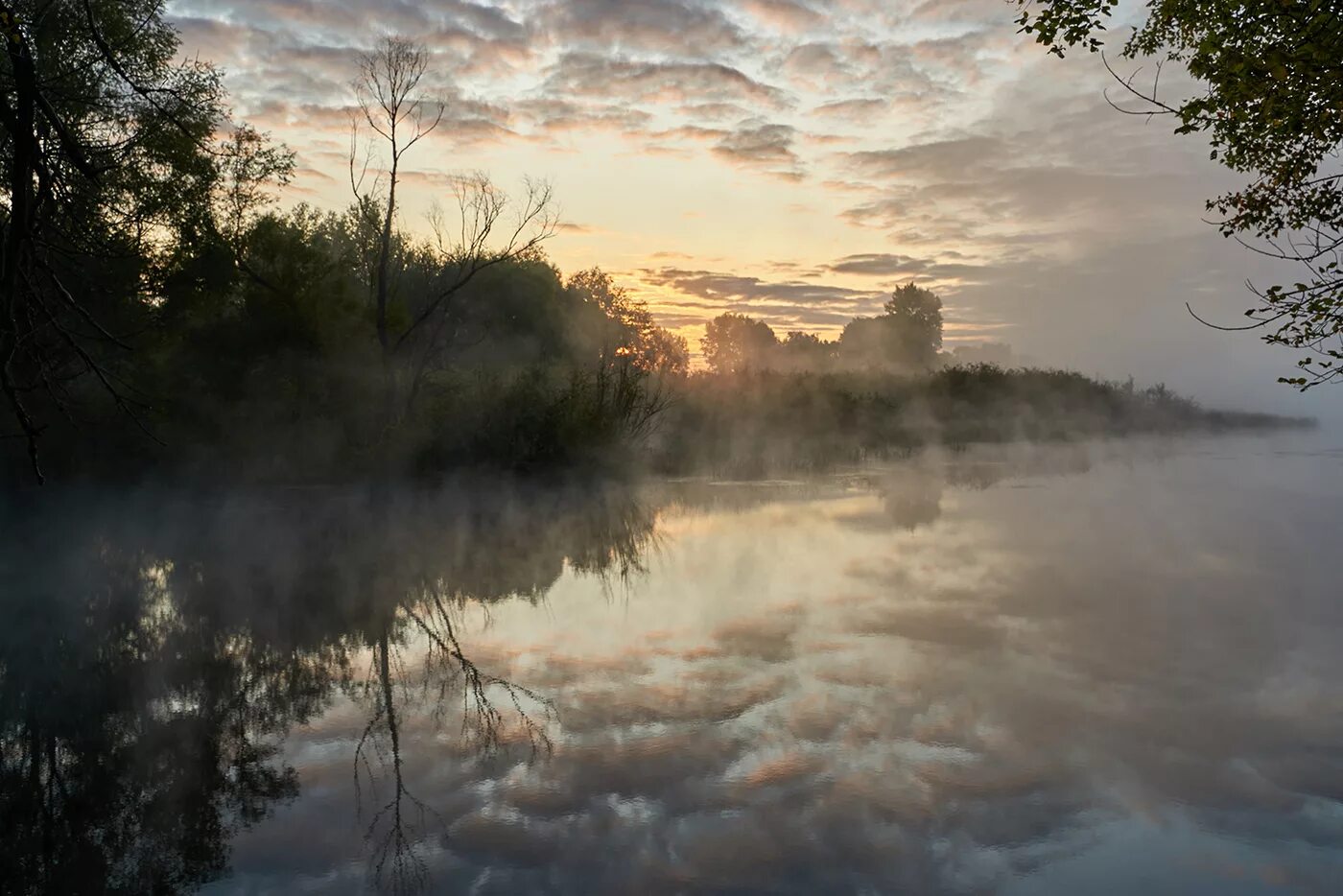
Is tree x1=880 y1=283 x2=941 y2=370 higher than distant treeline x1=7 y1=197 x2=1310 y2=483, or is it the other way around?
tree x1=880 y1=283 x2=941 y2=370

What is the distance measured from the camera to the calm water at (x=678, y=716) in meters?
4.68

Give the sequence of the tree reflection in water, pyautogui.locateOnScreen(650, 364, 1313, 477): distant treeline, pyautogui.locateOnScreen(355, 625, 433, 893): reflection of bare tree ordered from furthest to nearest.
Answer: pyautogui.locateOnScreen(650, 364, 1313, 477): distant treeline → the tree reflection in water → pyautogui.locateOnScreen(355, 625, 433, 893): reflection of bare tree

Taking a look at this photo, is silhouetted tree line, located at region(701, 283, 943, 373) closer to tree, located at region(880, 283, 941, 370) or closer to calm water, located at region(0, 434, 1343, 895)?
tree, located at region(880, 283, 941, 370)

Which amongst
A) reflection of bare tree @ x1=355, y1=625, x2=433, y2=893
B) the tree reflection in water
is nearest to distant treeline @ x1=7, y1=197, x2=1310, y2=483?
the tree reflection in water

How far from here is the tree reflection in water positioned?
5.06m

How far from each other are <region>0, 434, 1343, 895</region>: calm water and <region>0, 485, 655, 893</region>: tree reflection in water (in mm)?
37

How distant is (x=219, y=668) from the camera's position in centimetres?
819

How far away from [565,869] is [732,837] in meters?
0.89

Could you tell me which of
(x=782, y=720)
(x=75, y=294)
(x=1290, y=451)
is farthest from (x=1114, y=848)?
(x=1290, y=451)

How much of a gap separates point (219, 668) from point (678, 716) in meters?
4.34

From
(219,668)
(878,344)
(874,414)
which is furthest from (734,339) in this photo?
(219,668)

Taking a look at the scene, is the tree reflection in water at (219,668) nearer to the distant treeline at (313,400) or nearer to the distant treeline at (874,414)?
the distant treeline at (313,400)

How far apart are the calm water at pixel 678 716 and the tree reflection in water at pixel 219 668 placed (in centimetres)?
4

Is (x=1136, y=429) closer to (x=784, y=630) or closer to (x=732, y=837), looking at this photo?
(x=784, y=630)
